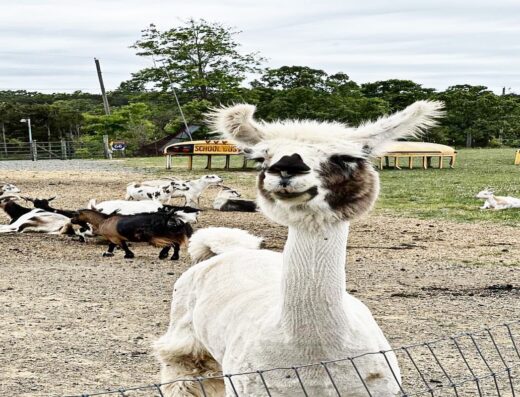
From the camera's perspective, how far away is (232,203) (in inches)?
693

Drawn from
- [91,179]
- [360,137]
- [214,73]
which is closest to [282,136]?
[360,137]

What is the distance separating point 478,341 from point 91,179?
70.9ft

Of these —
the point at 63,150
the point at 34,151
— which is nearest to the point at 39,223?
the point at 34,151

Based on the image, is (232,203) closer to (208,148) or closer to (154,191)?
(154,191)

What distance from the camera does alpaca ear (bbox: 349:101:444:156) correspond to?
3533 mm

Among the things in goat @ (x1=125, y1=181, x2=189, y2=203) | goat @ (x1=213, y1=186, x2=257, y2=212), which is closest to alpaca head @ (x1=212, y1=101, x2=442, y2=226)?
goat @ (x1=213, y1=186, x2=257, y2=212)

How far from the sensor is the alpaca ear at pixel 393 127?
3533mm

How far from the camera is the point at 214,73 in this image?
53.7 metres

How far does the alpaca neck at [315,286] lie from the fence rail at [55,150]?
155 ft

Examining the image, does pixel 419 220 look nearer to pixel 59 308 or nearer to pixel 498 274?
pixel 498 274

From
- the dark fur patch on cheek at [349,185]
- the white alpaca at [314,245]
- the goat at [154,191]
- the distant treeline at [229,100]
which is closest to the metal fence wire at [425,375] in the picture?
the white alpaca at [314,245]

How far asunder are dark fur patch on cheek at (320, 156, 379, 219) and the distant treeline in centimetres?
4008

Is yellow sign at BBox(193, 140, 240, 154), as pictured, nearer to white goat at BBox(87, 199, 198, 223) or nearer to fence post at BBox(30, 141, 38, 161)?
white goat at BBox(87, 199, 198, 223)

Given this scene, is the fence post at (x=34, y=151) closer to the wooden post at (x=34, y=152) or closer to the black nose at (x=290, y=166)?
the wooden post at (x=34, y=152)
